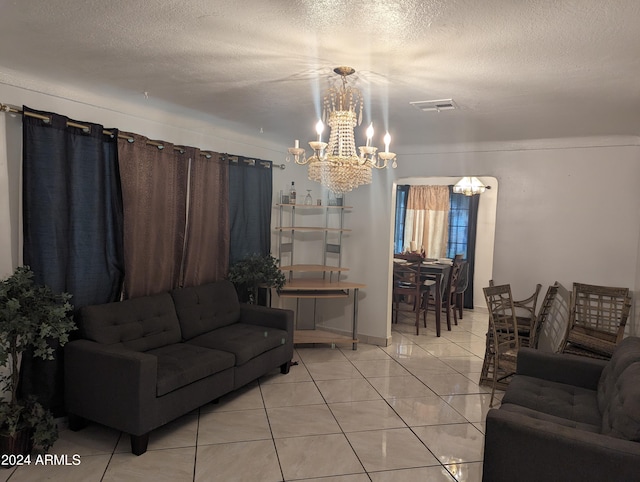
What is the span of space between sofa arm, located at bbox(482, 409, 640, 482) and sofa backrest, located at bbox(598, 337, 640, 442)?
0.11 metres

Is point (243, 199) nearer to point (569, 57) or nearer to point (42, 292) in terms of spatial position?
point (42, 292)

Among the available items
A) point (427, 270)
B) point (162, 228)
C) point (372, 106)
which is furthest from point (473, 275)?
point (162, 228)

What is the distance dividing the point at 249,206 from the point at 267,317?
1224 mm

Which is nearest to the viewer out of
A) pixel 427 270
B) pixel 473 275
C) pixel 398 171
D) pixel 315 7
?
pixel 315 7

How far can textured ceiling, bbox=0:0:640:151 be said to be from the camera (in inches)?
72.5

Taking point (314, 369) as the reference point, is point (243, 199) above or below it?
above

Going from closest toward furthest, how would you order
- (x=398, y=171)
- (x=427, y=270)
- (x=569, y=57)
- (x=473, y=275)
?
1. (x=569, y=57)
2. (x=398, y=171)
3. (x=427, y=270)
4. (x=473, y=275)

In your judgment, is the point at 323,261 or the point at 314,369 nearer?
the point at 314,369

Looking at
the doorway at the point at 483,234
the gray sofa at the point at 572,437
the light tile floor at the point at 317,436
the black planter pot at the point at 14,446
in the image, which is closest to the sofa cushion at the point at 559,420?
the gray sofa at the point at 572,437

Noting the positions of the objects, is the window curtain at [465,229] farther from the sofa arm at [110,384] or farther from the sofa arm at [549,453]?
the sofa arm at [110,384]

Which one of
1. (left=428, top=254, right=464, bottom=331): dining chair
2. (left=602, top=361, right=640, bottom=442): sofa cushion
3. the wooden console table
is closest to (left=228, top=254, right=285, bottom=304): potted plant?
the wooden console table

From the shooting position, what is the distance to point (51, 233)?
2.96 m

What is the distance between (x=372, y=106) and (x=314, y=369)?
2.52 meters

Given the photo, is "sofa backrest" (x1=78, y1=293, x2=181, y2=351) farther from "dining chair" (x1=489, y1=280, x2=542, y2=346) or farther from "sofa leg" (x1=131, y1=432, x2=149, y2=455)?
"dining chair" (x1=489, y1=280, x2=542, y2=346)
